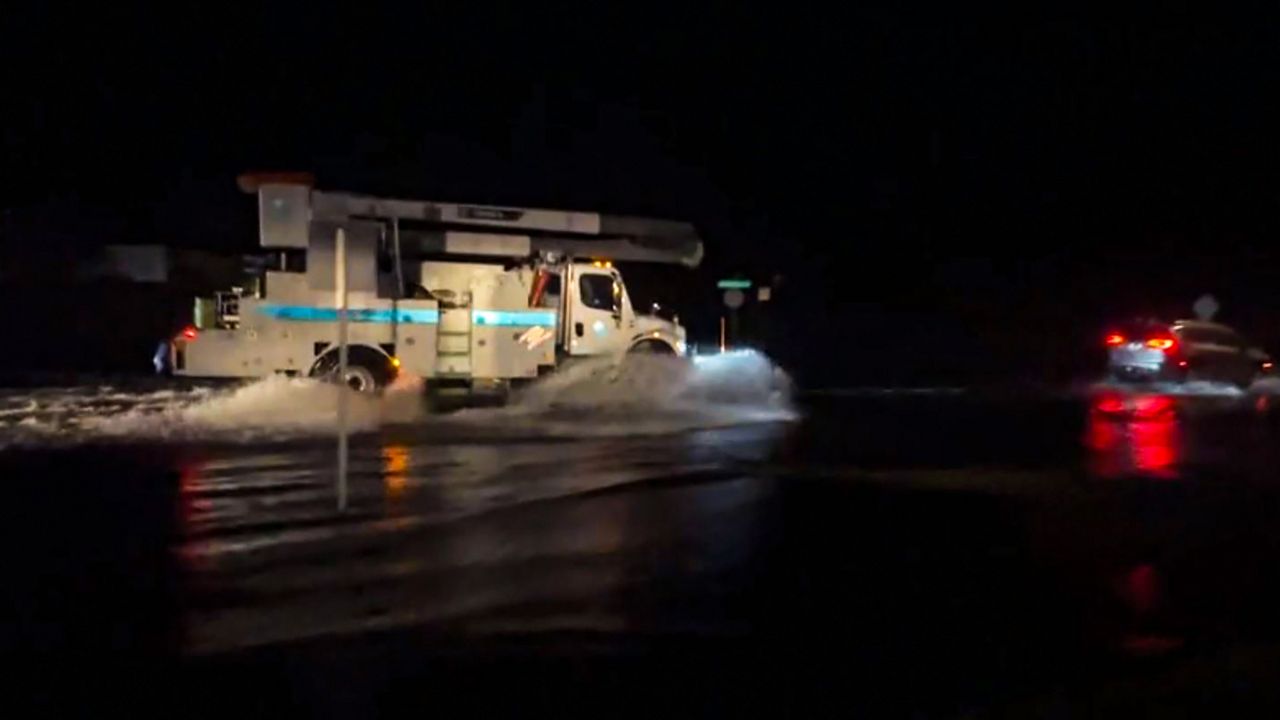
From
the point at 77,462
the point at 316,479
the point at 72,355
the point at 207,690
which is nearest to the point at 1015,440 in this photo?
the point at 316,479

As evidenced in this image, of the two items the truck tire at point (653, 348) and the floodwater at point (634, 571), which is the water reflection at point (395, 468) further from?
the truck tire at point (653, 348)

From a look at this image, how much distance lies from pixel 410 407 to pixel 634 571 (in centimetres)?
1308

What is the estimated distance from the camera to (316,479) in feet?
48.7

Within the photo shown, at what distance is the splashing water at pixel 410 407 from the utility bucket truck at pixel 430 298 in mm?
561

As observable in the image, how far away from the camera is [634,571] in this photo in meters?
10.3

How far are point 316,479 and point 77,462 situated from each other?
296 cm

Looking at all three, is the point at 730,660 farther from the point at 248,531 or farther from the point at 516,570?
the point at 248,531

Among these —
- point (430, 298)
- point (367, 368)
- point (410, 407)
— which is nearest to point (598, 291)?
point (430, 298)

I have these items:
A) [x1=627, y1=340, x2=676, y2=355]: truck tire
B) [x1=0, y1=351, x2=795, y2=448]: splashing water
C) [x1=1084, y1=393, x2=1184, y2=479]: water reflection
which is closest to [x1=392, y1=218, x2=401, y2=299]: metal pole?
[x1=0, y1=351, x2=795, y2=448]: splashing water

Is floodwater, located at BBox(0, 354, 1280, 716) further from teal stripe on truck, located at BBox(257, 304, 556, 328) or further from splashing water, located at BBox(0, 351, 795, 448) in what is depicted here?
teal stripe on truck, located at BBox(257, 304, 556, 328)

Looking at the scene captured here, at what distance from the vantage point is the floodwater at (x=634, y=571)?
295 inches

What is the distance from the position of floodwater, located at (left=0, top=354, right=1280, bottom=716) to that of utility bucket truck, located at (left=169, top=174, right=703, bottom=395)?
12.9 ft

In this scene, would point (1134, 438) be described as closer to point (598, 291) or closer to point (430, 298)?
point (598, 291)

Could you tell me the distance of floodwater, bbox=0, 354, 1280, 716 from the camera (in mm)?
7496
